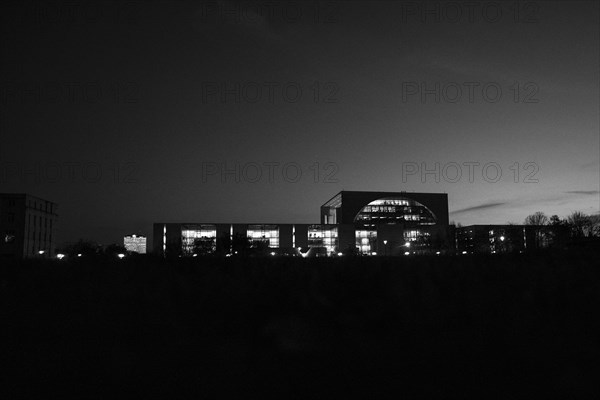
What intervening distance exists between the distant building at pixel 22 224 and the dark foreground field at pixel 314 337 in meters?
65.1

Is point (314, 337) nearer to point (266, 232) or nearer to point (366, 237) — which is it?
point (266, 232)

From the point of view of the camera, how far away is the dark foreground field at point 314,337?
222 centimetres

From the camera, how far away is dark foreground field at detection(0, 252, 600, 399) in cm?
222

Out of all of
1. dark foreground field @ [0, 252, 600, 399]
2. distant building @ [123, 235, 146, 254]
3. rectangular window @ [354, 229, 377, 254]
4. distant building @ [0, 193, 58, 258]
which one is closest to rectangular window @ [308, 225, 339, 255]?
rectangular window @ [354, 229, 377, 254]

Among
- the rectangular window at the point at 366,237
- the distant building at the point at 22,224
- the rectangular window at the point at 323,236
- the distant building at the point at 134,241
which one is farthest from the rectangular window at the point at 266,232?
the distant building at the point at 134,241

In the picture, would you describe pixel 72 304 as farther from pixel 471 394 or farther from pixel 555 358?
pixel 555 358

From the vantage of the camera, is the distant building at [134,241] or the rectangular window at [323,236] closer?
the rectangular window at [323,236]

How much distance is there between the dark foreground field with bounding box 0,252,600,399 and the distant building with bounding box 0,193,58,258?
65081mm

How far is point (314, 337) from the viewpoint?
2.61m

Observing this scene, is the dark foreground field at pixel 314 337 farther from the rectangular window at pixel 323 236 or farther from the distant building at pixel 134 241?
the distant building at pixel 134 241

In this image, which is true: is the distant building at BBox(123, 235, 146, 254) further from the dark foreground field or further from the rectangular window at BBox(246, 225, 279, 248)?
the dark foreground field

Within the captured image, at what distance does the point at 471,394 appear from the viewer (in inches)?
84.2

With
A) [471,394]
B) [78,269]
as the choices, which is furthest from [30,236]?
[471,394]

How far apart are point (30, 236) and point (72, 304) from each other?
240ft
